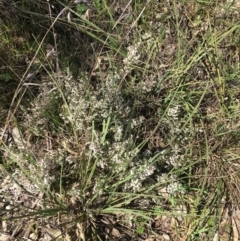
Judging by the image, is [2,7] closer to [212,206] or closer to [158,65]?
[158,65]

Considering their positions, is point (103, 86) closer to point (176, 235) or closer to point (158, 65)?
point (158, 65)

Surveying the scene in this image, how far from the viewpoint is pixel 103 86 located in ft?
6.04

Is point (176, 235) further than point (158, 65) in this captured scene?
No

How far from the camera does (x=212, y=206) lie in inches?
79.7

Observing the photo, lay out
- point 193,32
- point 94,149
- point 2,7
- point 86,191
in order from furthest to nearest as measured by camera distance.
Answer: point 193,32 → point 2,7 → point 86,191 → point 94,149

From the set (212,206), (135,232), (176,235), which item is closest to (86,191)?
(135,232)

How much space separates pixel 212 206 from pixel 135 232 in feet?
1.42

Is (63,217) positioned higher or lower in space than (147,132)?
lower

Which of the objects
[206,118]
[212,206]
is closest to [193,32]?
[206,118]

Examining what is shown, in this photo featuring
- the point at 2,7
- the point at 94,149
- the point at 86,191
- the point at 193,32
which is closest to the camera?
the point at 94,149

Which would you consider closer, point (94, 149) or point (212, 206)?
point (94, 149)

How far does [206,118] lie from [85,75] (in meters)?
0.73

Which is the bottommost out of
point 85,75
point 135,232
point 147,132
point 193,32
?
point 135,232

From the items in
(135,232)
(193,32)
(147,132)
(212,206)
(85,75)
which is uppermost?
(193,32)
